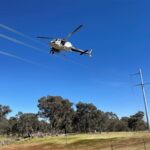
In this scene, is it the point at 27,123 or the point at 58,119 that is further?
the point at 27,123

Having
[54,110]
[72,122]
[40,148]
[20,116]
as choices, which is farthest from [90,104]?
[40,148]

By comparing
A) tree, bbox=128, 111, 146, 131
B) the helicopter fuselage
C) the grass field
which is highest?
tree, bbox=128, 111, 146, 131

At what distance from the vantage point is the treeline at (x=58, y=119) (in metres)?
142

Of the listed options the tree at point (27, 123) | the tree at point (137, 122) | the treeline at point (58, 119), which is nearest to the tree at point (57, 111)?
the treeline at point (58, 119)

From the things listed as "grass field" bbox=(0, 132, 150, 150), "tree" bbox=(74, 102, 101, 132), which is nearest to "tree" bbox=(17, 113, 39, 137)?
"tree" bbox=(74, 102, 101, 132)

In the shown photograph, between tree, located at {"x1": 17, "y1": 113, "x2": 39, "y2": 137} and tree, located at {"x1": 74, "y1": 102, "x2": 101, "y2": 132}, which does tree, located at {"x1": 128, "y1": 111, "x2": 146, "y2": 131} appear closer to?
tree, located at {"x1": 74, "y1": 102, "x2": 101, "y2": 132}

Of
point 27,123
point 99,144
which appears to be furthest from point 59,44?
point 27,123

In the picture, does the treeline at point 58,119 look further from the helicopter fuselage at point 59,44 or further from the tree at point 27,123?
the helicopter fuselage at point 59,44

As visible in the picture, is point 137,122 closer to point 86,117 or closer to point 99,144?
point 86,117

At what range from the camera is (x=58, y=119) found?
142750 millimetres

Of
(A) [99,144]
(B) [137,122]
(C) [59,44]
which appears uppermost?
(B) [137,122]

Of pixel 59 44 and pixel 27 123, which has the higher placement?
pixel 27 123

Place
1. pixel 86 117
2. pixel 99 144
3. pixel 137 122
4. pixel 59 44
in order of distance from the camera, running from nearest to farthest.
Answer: pixel 59 44 < pixel 99 144 < pixel 86 117 < pixel 137 122

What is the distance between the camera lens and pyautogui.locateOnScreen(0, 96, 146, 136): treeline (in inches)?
5581
